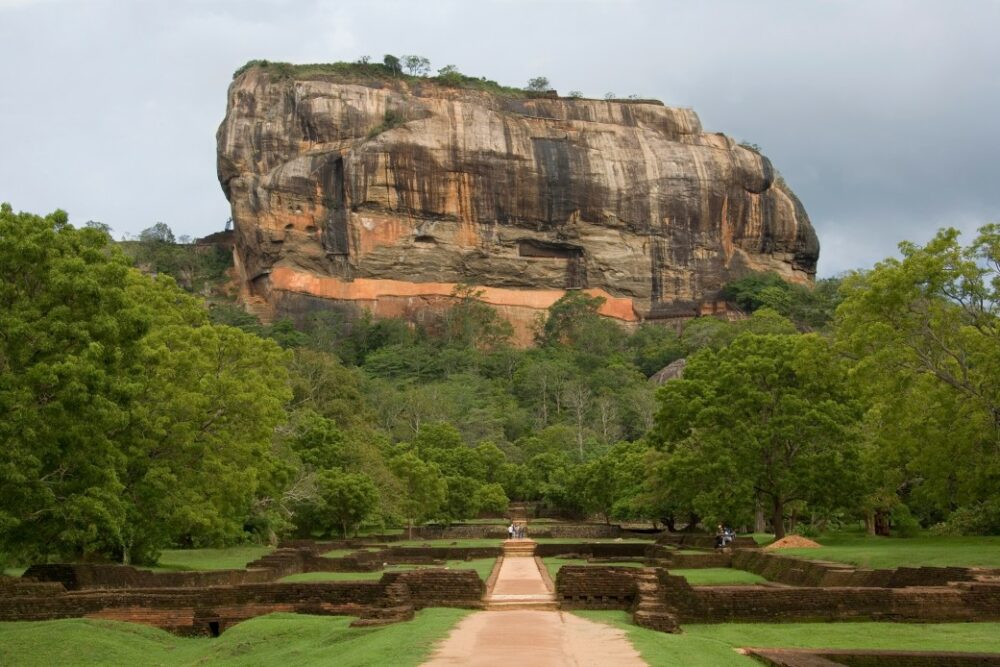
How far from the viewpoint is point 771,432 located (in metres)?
32.8

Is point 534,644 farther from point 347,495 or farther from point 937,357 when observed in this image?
point 347,495

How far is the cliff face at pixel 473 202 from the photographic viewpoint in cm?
10356

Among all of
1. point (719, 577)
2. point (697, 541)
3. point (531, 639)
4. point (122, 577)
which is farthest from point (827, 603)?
point (697, 541)

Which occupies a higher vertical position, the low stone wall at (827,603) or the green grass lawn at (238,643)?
the green grass lawn at (238,643)

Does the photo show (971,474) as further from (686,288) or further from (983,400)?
(686,288)

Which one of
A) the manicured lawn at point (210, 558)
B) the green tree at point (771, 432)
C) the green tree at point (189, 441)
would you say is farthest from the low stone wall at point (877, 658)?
the green tree at point (771, 432)

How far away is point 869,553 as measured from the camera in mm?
25438

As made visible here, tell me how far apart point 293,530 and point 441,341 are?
6207 cm

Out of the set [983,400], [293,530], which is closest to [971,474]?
[983,400]

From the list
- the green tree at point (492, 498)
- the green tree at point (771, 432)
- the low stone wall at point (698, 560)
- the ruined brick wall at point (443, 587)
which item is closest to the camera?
the ruined brick wall at point (443, 587)

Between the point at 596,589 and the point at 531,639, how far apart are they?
15.4 feet

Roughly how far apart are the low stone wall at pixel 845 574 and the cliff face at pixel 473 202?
8194cm

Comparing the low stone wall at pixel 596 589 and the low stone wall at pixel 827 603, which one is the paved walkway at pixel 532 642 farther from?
the low stone wall at pixel 827 603

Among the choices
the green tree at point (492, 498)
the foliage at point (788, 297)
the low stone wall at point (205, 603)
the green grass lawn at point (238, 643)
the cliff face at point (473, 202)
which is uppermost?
the cliff face at point (473, 202)
